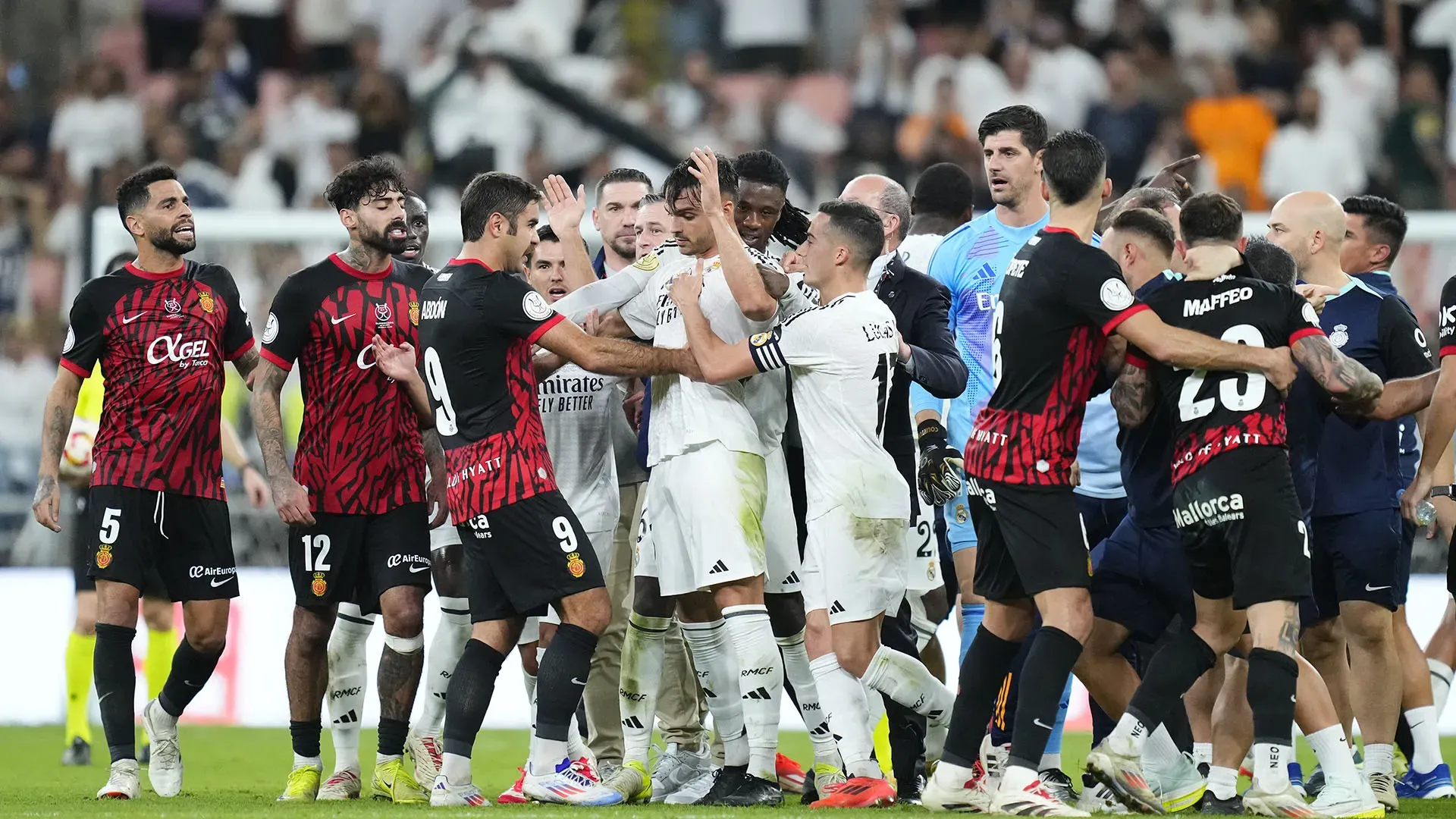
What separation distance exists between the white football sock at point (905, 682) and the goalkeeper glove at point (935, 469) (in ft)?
2.70

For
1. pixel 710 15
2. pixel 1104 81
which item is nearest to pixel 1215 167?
pixel 1104 81

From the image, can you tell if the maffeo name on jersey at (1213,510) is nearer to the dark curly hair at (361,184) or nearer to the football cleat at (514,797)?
the football cleat at (514,797)

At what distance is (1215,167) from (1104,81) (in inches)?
65.6

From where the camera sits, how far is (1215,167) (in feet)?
56.5

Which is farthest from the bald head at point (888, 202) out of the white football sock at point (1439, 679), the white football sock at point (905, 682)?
the white football sock at point (1439, 679)

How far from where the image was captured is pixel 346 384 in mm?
8070

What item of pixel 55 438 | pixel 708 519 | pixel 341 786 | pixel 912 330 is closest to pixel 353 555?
pixel 341 786

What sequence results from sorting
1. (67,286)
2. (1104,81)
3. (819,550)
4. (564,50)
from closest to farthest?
(819,550), (67,286), (1104,81), (564,50)

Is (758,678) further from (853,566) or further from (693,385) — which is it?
(693,385)

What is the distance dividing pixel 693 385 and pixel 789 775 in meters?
2.08

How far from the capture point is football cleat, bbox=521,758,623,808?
7.15 metres

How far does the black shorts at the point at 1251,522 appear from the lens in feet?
21.5

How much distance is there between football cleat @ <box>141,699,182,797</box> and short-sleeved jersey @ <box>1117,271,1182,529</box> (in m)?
4.54

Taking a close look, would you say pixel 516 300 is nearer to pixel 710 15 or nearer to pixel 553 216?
pixel 553 216
